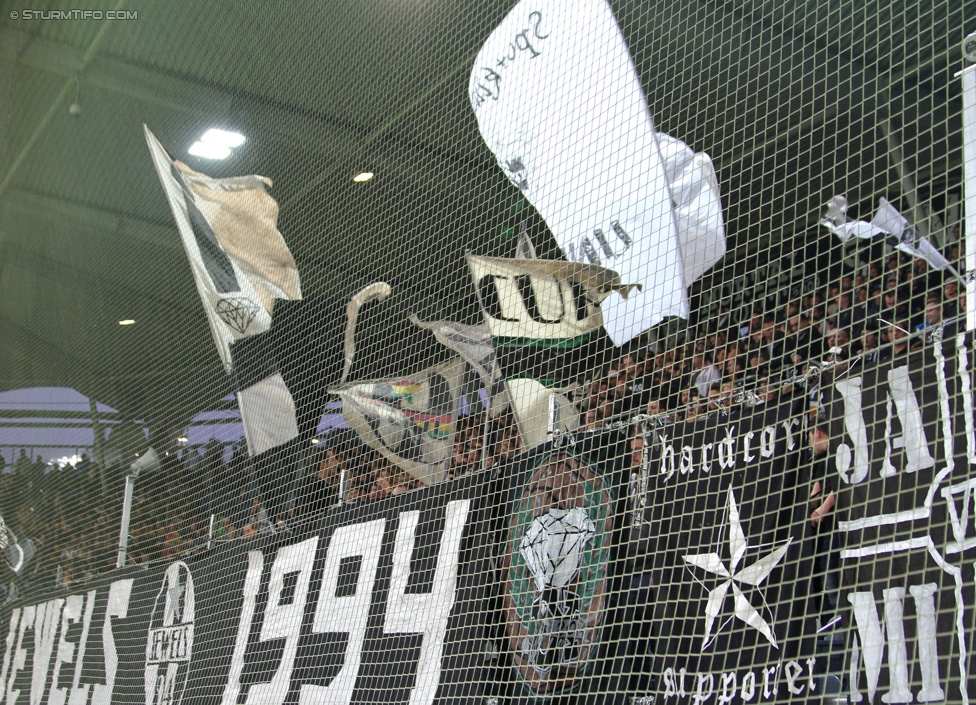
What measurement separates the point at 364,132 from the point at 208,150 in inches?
36.0

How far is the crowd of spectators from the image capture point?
2.61m

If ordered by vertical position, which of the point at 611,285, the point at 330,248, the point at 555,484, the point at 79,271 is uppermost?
the point at 79,271

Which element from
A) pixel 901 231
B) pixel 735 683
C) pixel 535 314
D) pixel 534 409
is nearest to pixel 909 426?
pixel 735 683

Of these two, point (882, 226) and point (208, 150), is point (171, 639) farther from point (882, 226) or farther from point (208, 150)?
point (882, 226)

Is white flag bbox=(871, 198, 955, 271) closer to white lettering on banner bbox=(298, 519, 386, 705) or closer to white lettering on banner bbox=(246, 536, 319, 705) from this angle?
white lettering on banner bbox=(298, 519, 386, 705)

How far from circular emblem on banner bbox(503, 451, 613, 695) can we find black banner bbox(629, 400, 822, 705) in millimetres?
103

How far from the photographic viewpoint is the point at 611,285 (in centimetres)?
273

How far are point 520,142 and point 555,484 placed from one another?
114 centimetres

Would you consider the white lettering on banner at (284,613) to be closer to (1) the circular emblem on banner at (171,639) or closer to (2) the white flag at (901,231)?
(1) the circular emblem on banner at (171,639)

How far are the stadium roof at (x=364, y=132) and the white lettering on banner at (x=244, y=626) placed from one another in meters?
0.69

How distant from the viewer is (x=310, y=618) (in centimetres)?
273

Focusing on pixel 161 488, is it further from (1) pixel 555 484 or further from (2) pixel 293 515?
(1) pixel 555 484

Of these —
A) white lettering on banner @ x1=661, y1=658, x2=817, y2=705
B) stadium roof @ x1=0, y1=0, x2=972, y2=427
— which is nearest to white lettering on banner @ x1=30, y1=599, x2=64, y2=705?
stadium roof @ x1=0, y1=0, x2=972, y2=427

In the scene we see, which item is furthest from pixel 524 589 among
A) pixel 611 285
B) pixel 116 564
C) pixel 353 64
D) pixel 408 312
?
pixel 116 564
